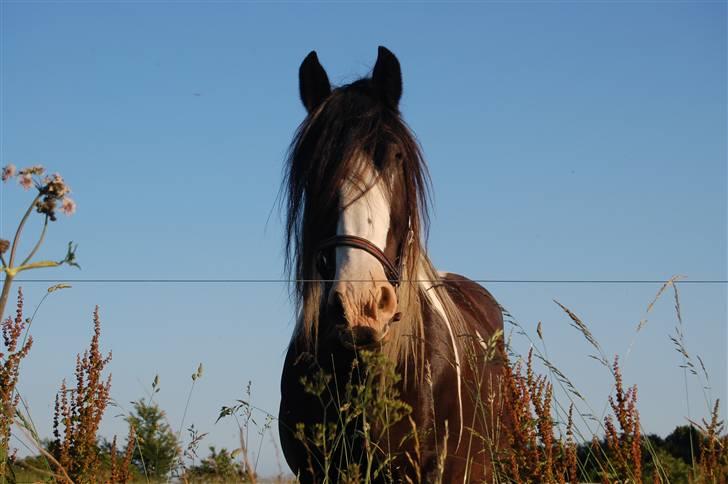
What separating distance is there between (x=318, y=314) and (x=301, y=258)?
1.23 feet

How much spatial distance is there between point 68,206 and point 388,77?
3.62m

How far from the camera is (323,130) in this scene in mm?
4594

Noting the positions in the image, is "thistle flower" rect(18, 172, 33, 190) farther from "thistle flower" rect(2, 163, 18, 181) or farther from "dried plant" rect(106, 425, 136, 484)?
"dried plant" rect(106, 425, 136, 484)

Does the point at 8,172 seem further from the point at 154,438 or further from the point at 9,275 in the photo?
the point at 154,438

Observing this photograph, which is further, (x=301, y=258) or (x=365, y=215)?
(x=301, y=258)

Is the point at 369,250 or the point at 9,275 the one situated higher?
the point at 369,250

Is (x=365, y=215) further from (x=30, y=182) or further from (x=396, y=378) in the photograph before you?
(x=30, y=182)

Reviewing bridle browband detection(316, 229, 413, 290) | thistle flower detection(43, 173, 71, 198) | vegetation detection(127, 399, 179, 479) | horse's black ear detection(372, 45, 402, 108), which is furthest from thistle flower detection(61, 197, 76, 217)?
horse's black ear detection(372, 45, 402, 108)

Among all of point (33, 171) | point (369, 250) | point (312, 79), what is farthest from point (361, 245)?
point (33, 171)

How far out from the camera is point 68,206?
1.58 meters

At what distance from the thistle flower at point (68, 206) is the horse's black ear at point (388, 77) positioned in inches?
139

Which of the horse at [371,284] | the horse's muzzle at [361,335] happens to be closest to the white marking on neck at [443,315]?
the horse at [371,284]

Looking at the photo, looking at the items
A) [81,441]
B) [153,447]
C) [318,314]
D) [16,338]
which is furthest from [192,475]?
[318,314]

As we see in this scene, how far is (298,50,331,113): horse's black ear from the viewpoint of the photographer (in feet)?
16.8
